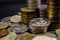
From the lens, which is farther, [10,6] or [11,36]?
[10,6]

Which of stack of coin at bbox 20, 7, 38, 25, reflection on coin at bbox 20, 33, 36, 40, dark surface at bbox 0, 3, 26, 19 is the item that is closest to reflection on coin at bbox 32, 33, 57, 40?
reflection on coin at bbox 20, 33, 36, 40

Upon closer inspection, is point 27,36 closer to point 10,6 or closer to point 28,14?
point 28,14

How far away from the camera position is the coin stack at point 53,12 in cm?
78

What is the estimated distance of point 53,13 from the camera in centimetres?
80

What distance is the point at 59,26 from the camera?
32.0 inches

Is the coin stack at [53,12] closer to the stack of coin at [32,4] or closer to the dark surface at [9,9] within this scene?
the stack of coin at [32,4]

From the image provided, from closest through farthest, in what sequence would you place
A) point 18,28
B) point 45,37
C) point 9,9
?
point 45,37 < point 18,28 < point 9,9

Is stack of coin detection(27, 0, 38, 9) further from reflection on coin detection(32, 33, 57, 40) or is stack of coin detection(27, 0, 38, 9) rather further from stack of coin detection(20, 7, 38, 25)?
reflection on coin detection(32, 33, 57, 40)

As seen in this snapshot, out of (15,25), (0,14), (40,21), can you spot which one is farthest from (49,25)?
(0,14)

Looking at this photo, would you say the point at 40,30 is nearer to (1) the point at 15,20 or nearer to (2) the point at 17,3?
(1) the point at 15,20

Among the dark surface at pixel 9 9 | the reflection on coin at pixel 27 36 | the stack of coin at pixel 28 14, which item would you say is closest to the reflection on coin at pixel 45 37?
the reflection on coin at pixel 27 36

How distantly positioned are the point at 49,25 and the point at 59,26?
0.18 feet

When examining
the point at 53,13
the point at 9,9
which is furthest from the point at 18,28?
the point at 9,9

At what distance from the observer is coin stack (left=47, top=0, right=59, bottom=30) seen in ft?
2.57
